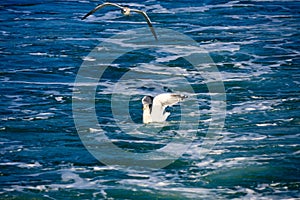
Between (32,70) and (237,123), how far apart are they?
6.27m

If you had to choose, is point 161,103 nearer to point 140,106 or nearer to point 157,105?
point 157,105

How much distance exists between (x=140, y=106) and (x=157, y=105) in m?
1.75

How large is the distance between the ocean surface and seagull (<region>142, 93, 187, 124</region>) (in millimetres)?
229

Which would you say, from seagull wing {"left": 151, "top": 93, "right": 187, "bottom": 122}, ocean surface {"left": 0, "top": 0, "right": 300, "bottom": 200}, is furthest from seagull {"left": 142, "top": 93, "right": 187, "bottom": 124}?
ocean surface {"left": 0, "top": 0, "right": 300, "bottom": 200}

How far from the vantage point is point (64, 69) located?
19219 millimetres

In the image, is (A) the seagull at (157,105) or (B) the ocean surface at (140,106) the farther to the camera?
(A) the seagull at (157,105)

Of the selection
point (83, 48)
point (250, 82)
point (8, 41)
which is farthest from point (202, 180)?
point (8, 41)

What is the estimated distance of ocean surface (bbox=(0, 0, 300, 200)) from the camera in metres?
12.2

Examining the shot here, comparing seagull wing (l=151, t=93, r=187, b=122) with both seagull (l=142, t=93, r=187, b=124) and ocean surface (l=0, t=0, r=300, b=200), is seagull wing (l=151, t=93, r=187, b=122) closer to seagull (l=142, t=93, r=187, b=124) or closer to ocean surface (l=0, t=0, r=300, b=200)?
seagull (l=142, t=93, r=187, b=124)

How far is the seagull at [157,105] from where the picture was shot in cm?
1446

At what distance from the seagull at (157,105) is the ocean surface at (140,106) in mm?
229

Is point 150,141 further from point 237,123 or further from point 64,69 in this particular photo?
point 64,69

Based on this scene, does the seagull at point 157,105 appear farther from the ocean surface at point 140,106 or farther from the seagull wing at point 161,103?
the ocean surface at point 140,106

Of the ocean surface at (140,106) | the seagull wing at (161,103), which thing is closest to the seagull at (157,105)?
the seagull wing at (161,103)
